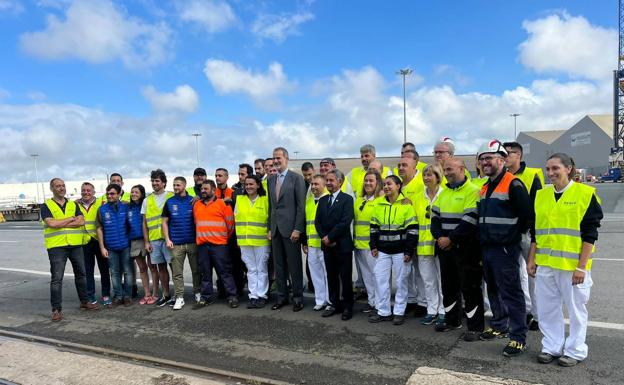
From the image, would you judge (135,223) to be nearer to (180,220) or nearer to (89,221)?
(89,221)

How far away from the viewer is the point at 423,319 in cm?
544

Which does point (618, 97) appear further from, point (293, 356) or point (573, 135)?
point (293, 356)

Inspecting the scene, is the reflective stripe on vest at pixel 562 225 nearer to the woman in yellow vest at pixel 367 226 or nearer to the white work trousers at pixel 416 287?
the white work trousers at pixel 416 287

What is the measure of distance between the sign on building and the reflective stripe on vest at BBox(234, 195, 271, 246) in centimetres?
5874

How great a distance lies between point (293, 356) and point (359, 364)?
72cm

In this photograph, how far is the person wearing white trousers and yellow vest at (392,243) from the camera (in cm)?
530

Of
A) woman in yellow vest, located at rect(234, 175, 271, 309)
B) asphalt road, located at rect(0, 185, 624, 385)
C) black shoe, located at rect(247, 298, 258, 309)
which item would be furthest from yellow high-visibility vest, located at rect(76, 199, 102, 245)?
black shoe, located at rect(247, 298, 258, 309)

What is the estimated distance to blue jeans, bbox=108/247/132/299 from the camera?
6.82m

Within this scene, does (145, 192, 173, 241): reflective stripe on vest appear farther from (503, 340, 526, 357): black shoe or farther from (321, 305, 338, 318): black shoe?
(503, 340, 526, 357): black shoe

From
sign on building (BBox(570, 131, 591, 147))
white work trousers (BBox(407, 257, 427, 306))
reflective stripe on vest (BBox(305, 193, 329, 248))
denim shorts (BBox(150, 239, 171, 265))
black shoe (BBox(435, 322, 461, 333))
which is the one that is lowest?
black shoe (BBox(435, 322, 461, 333))

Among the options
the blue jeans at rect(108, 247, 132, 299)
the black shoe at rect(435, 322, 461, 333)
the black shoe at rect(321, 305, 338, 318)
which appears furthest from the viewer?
the blue jeans at rect(108, 247, 132, 299)

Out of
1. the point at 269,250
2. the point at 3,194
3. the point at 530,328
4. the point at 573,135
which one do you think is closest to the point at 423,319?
the point at 530,328

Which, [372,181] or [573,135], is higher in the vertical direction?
[573,135]

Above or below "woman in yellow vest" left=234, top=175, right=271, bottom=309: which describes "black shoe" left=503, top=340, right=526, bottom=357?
below
